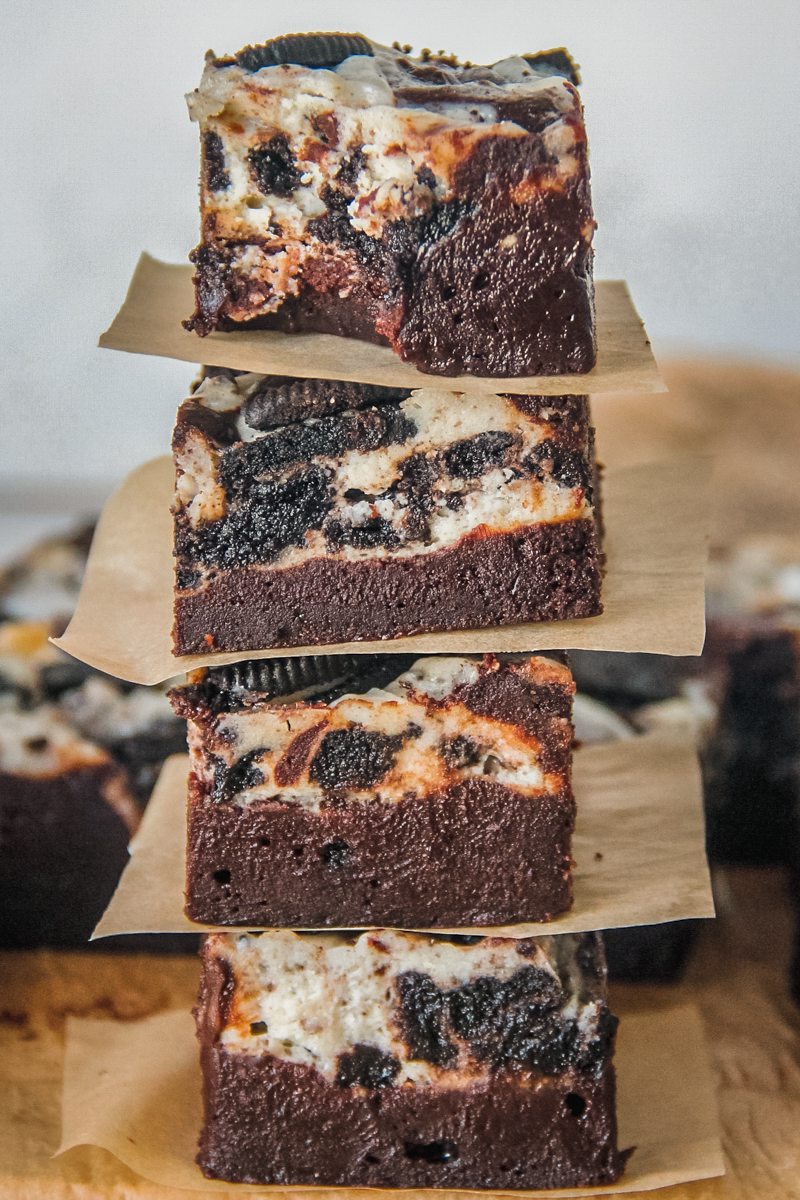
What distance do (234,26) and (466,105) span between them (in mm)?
1602

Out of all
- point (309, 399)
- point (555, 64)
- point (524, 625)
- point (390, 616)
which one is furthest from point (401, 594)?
point (555, 64)

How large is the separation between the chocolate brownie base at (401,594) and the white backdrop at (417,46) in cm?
165

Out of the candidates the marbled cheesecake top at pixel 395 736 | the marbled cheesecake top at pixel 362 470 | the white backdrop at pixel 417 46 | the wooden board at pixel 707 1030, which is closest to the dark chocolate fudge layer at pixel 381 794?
the marbled cheesecake top at pixel 395 736

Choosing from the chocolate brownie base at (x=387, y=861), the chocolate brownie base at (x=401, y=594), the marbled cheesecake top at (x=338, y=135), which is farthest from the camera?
the chocolate brownie base at (x=387, y=861)

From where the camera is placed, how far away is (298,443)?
87.3 inches

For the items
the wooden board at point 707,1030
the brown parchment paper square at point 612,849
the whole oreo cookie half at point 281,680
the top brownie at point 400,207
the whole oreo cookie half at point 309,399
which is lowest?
the wooden board at point 707,1030

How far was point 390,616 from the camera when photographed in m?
2.28

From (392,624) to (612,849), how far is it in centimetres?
75

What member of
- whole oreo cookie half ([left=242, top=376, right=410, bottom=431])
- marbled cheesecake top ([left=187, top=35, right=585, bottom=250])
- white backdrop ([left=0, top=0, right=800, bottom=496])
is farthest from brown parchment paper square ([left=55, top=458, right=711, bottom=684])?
white backdrop ([left=0, top=0, right=800, bottom=496])

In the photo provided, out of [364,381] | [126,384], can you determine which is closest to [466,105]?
[364,381]

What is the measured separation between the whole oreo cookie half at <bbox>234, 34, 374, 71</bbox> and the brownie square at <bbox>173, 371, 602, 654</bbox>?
441 mm

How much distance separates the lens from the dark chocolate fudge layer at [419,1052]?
248 cm

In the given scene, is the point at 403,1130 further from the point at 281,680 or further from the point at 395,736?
the point at 281,680

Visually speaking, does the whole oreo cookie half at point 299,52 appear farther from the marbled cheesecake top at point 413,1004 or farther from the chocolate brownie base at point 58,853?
the chocolate brownie base at point 58,853
